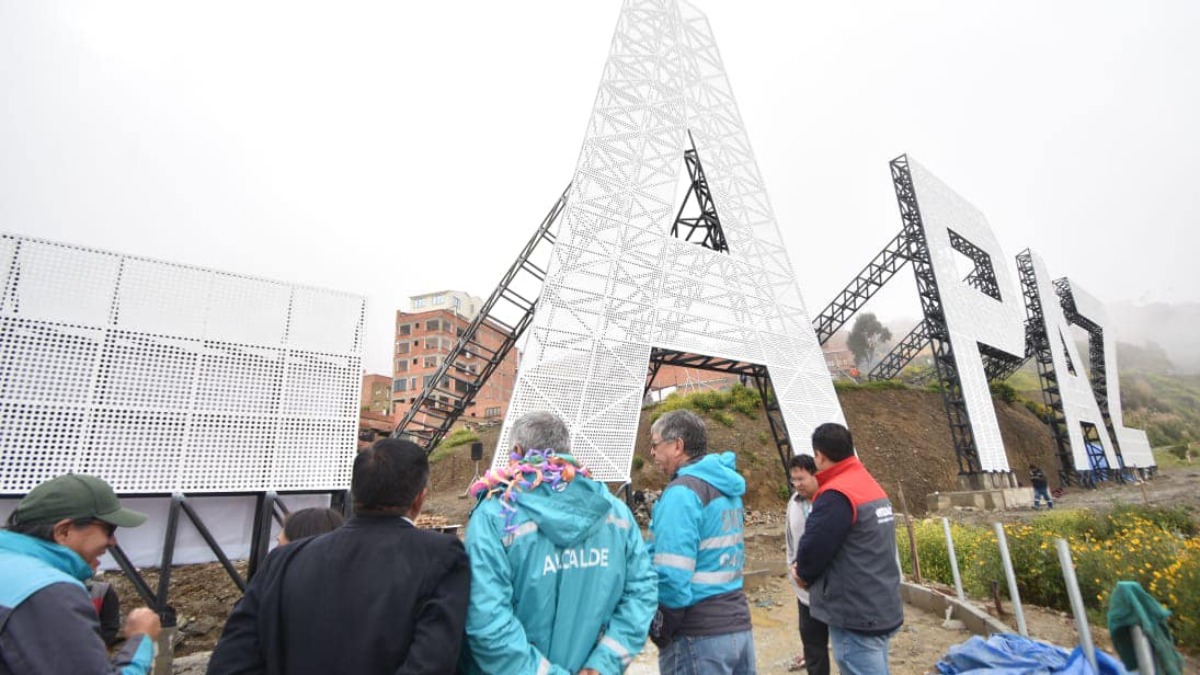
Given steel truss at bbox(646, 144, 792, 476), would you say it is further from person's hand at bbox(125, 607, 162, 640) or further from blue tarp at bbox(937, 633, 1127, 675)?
person's hand at bbox(125, 607, 162, 640)

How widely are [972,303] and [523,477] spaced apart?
817 inches

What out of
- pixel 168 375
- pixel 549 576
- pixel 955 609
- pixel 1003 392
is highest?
pixel 1003 392

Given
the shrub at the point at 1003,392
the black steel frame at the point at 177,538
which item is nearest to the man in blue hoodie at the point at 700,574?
the black steel frame at the point at 177,538

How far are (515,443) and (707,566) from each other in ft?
3.85

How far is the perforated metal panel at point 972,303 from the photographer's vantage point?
640 inches

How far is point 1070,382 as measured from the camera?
2212 centimetres

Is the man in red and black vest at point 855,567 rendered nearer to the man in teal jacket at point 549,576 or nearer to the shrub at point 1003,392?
the man in teal jacket at point 549,576

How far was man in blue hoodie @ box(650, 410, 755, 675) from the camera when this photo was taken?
245 centimetres

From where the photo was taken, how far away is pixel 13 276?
4734 millimetres

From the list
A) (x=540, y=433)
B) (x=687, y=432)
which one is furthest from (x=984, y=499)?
(x=540, y=433)

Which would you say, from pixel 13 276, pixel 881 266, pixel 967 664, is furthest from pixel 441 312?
pixel 967 664

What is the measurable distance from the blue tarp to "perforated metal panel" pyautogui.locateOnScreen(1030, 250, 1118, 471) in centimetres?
2363

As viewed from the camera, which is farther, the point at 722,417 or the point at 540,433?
the point at 722,417

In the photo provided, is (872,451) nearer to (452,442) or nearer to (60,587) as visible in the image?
(452,442)
